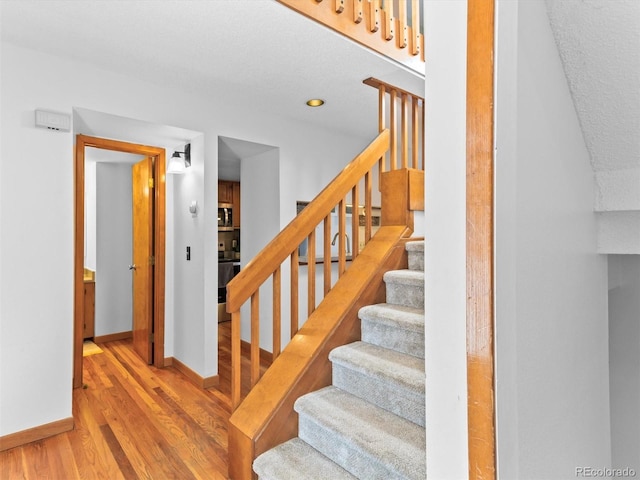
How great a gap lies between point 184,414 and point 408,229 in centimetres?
205

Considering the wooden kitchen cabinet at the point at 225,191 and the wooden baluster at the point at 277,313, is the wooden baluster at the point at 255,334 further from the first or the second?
the wooden kitchen cabinet at the point at 225,191

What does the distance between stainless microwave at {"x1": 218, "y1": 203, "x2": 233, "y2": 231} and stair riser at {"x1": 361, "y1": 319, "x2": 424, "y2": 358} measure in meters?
4.45

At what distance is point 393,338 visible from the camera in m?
1.82

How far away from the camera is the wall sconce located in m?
3.11

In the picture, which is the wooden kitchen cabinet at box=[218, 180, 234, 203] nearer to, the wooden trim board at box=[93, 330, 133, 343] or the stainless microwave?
the stainless microwave

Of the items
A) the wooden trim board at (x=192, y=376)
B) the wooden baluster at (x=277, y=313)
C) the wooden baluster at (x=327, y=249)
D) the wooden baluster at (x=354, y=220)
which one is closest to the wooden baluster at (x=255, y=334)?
the wooden baluster at (x=277, y=313)

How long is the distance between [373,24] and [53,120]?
85.4 inches

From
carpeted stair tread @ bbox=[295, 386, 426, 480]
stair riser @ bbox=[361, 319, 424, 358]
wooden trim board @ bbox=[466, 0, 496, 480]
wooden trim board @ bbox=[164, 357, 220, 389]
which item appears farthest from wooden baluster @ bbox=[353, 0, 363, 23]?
wooden trim board @ bbox=[164, 357, 220, 389]

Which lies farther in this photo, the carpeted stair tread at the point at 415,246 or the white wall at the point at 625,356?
the carpeted stair tread at the point at 415,246

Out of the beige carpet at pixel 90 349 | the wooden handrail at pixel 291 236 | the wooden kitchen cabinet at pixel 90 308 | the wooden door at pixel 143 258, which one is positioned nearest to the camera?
the wooden handrail at pixel 291 236

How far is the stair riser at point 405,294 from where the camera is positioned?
6.32 feet

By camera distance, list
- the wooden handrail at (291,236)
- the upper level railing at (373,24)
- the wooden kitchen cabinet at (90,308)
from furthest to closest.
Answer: the wooden kitchen cabinet at (90,308) < the upper level railing at (373,24) < the wooden handrail at (291,236)

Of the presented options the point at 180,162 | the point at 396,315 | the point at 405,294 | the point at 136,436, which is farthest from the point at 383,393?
the point at 180,162

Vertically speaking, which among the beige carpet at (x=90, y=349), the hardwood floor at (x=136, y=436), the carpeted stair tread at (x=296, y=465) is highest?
the carpeted stair tread at (x=296, y=465)
